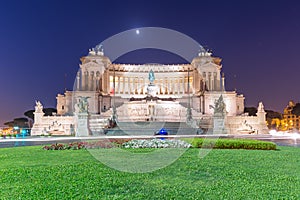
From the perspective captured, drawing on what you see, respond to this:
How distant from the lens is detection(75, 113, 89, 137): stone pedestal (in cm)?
4116

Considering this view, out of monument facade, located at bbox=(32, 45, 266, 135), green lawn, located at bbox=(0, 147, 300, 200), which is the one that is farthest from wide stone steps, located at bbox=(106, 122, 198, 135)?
green lawn, located at bbox=(0, 147, 300, 200)

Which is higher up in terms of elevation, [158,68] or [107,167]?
[158,68]

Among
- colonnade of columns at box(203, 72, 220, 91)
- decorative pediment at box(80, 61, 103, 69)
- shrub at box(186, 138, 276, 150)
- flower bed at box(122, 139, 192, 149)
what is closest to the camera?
flower bed at box(122, 139, 192, 149)

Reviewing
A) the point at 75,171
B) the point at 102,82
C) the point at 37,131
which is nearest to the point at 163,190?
the point at 75,171

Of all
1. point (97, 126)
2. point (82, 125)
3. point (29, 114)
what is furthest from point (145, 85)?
point (82, 125)

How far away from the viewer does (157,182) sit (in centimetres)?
958

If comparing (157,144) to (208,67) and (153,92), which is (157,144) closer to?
(153,92)

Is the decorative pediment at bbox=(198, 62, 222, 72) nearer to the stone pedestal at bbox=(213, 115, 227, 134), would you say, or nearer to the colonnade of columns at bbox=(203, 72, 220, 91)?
the colonnade of columns at bbox=(203, 72, 220, 91)

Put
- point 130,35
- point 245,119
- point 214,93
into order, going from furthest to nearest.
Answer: point 214,93 < point 245,119 < point 130,35

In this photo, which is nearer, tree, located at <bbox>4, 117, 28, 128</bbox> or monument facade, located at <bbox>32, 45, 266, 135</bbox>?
monument facade, located at <bbox>32, 45, 266, 135</bbox>

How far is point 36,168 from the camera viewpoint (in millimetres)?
12125

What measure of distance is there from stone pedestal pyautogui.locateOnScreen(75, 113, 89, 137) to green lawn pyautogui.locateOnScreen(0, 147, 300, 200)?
28589 millimetres

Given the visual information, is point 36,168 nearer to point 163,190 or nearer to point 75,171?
point 75,171

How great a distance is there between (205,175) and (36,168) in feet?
21.0
